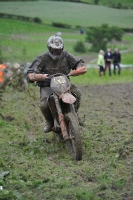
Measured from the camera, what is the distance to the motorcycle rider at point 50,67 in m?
10.4

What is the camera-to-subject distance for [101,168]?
337 inches

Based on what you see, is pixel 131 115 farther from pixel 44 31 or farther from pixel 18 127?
pixel 44 31

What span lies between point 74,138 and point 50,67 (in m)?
1.87

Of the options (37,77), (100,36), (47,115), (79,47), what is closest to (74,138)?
(47,115)

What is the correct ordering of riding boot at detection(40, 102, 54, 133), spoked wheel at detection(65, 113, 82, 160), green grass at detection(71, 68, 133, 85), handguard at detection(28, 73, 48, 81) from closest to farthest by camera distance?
spoked wheel at detection(65, 113, 82, 160), handguard at detection(28, 73, 48, 81), riding boot at detection(40, 102, 54, 133), green grass at detection(71, 68, 133, 85)

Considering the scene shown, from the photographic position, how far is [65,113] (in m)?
9.83

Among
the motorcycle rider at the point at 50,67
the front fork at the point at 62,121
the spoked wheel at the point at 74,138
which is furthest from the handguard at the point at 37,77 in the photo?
the spoked wheel at the point at 74,138

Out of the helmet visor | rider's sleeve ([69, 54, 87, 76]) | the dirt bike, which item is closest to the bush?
rider's sleeve ([69, 54, 87, 76])

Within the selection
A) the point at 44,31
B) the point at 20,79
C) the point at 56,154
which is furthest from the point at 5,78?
the point at 56,154

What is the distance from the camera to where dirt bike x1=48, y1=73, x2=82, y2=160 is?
30.5 feet

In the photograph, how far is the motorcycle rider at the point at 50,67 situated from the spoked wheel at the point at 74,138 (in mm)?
915

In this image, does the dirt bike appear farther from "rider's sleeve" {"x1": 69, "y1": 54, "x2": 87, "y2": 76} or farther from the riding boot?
"rider's sleeve" {"x1": 69, "y1": 54, "x2": 87, "y2": 76}

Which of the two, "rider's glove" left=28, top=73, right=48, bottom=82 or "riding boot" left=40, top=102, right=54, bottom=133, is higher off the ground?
"rider's glove" left=28, top=73, right=48, bottom=82

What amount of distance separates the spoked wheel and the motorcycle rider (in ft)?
3.00
